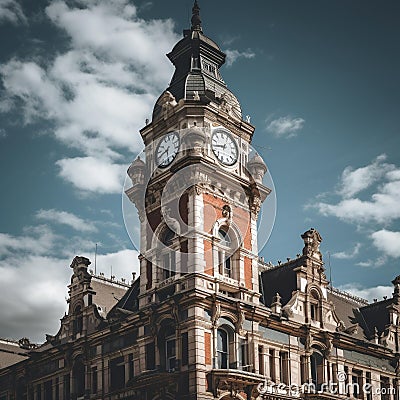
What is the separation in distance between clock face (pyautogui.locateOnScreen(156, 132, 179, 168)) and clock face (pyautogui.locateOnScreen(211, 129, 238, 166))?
2773mm

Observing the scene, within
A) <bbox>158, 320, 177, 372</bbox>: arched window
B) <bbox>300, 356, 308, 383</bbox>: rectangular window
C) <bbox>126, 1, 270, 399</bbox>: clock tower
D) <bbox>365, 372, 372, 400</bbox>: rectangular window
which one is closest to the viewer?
<bbox>126, 1, 270, 399</bbox>: clock tower

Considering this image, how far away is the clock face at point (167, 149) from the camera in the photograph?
56.8 meters

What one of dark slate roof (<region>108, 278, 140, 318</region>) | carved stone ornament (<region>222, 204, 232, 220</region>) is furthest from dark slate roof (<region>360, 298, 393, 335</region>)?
dark slate roof (<region>108, 278, 140, 318</region>)

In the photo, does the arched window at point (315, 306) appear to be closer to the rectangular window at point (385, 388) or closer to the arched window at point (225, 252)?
the arched window at point (225, 252)

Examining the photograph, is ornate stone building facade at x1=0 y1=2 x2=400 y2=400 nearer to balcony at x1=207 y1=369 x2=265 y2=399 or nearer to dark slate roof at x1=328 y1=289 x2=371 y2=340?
balcony at x1=207 y1=369 x2=265 y2=399

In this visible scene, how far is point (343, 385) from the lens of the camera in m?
59.2

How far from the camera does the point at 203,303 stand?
50.3 meters

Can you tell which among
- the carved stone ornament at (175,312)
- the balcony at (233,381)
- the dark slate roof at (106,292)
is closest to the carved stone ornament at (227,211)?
the carved stone ornament at (175,312)

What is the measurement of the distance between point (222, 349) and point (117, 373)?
31.5 feet

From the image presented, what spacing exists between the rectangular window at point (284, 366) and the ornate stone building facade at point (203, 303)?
72 millimetres

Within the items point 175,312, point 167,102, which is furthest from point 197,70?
point 175,312

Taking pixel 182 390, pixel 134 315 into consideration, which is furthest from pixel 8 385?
pixel 182 390

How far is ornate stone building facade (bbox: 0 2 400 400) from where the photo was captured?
50.9 meters

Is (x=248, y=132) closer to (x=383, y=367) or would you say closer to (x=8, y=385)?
(x=383, y=367)
